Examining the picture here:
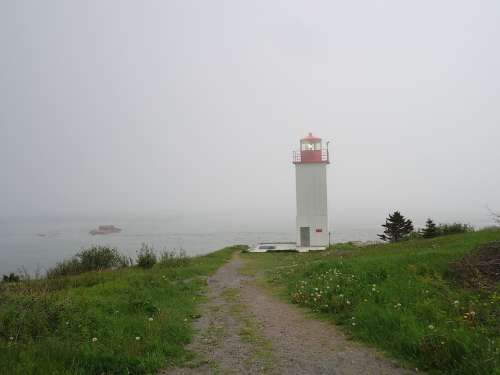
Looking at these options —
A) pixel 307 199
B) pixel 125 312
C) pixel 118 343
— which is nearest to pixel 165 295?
pixel 125 312

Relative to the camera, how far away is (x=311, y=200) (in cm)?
2902

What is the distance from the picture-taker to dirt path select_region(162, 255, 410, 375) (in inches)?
191

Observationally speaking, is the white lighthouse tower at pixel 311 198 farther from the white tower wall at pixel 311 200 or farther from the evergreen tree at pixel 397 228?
the evergreen tree at pixel 397 228

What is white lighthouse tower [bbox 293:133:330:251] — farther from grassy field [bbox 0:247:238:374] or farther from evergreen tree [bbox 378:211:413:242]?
grassy field [bbox 0:247:238:374]

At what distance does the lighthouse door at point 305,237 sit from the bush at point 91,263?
1400 cm

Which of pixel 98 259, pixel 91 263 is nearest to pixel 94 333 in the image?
pixel 91 263

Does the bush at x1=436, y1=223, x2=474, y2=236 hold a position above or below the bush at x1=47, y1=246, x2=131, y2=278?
above

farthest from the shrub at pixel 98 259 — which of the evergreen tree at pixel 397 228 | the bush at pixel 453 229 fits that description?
the evergreen tree at pixel 397 228

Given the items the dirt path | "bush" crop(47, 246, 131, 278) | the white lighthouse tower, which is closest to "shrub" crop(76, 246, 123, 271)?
"bush" crop(47, 246, 131, 278)

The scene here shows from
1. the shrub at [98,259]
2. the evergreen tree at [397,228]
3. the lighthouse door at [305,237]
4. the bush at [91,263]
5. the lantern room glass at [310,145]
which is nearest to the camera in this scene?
the bush at [91,263]

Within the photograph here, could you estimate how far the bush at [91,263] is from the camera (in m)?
17.8

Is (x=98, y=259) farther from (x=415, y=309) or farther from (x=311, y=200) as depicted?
(x=415, y=309)

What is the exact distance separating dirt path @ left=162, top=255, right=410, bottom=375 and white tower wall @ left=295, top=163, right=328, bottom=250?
797 inches

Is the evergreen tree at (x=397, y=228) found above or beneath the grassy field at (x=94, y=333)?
above
